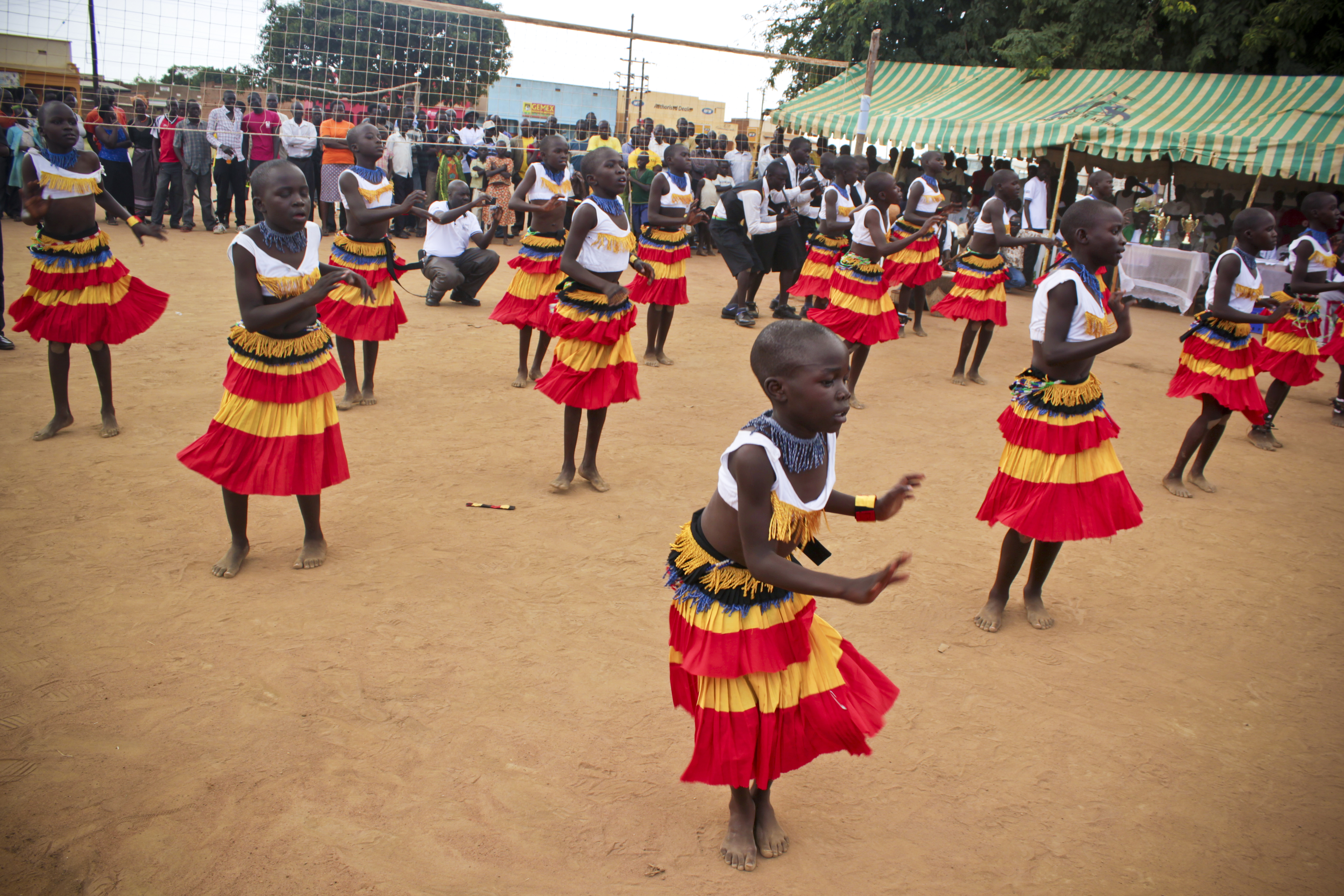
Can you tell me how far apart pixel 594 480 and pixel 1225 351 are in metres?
4.74

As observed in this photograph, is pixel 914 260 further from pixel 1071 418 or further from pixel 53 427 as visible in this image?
pixel 53 427

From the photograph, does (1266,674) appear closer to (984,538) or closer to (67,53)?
(984,538)

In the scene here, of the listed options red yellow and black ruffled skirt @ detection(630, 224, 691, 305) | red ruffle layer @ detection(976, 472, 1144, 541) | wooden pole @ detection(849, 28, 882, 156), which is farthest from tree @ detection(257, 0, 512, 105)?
red ruffle layer @ detection(976, 472, 1144, 541)

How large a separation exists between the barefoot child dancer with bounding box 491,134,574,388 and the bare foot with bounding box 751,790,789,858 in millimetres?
5606

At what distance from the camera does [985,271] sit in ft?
29.9

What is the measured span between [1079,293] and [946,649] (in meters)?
1.80

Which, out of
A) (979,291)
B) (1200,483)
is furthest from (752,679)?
(979,291)

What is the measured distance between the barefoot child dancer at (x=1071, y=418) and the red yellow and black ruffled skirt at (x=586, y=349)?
2453mm

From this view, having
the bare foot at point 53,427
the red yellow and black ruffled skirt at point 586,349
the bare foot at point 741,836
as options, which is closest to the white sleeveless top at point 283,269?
the red yellow and black ruffled skirt at point 586,349

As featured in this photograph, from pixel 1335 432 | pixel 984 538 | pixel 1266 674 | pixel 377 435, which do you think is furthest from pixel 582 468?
pixel 1335 432

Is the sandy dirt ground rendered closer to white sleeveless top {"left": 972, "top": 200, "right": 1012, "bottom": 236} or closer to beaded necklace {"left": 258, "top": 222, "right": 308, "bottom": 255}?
beaded necklace {"left": 258, "top": 222, "right": 308, "bottom": 255}

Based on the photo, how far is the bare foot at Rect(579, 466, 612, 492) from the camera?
19.5ft

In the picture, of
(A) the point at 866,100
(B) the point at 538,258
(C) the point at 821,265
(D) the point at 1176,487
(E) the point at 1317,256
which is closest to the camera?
(D) the point at 1176,487

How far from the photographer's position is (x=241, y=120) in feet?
51.0
